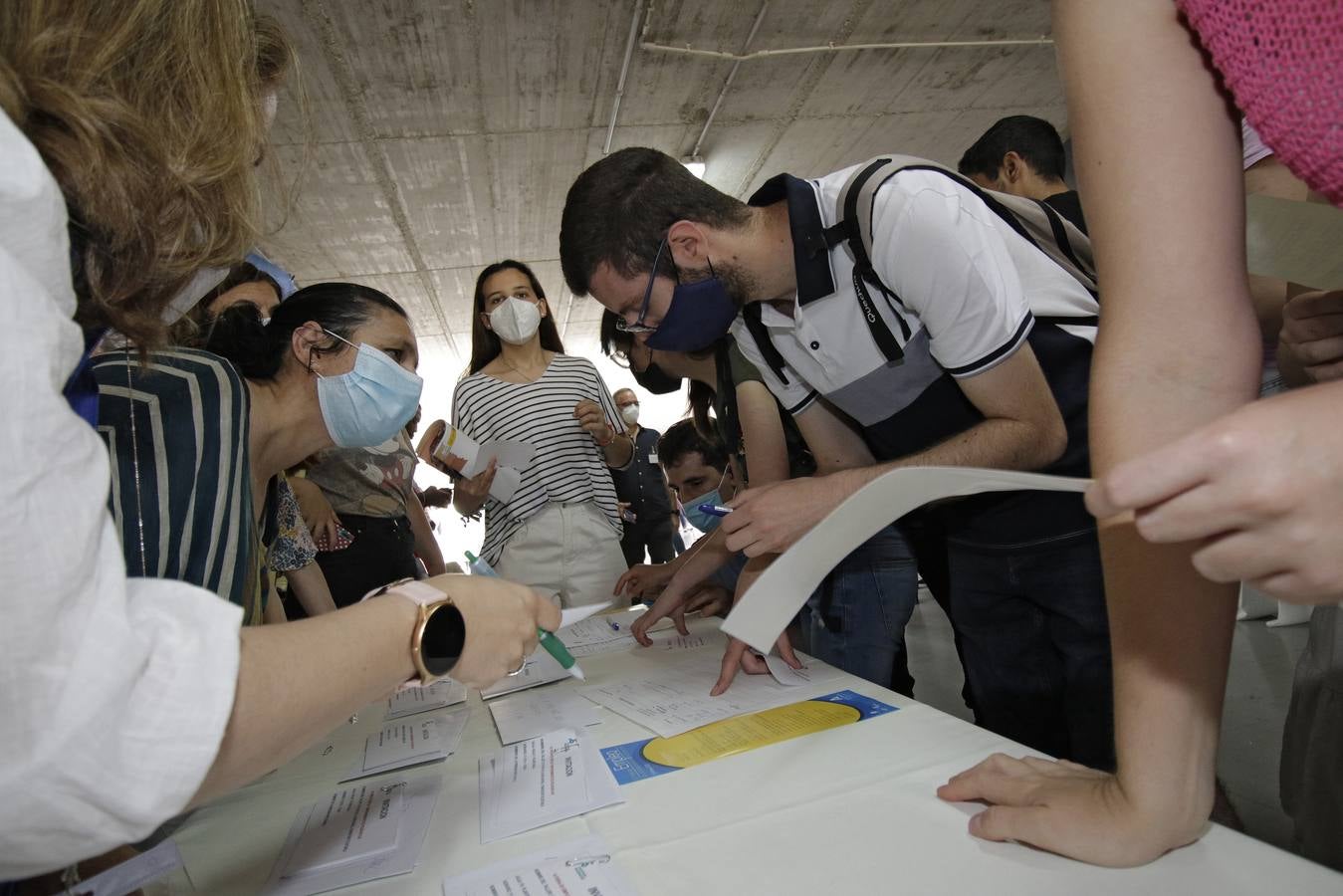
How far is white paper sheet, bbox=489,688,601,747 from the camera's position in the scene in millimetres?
→ 1110

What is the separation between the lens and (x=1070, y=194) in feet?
6.85

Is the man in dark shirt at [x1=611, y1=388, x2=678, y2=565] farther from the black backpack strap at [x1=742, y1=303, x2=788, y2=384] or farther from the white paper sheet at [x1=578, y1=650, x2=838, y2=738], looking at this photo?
the white paper sheet at [x1=578, y1=650, x2=838, y2=738]

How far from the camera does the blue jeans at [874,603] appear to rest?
1558 millimetres

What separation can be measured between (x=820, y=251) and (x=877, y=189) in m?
0.14

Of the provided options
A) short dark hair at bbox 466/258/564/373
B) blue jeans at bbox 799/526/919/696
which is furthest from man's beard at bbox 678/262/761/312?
short dark hair at bbox 466/258/564/373

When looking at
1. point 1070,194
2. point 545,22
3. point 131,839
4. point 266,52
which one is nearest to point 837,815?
point 131,839

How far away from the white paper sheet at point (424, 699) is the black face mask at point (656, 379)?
3.58ft

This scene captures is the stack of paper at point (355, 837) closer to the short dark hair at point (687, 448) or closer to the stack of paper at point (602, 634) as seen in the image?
the stack of paper at point (602, 634)

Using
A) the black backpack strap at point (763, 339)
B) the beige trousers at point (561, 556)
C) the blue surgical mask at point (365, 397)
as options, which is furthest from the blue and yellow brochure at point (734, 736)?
the beige trousers at point (561, 556)

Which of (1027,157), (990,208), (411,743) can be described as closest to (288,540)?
(411,743)

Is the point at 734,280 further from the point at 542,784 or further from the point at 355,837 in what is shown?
the point at 355,837

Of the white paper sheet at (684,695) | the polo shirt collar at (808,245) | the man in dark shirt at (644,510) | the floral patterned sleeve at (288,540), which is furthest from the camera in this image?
the man in dark shirt at (644,510)

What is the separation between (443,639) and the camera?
27.5 inches

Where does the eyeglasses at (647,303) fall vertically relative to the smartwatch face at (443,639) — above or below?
above
